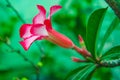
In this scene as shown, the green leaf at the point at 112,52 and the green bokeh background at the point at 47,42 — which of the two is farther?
the green bokeh background at the point at 47,42

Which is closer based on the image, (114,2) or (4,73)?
(114,2)

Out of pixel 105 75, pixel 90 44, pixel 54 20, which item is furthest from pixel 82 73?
pixel 54 20

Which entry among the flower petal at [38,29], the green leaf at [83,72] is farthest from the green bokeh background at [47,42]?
the flower petal at [38,29]

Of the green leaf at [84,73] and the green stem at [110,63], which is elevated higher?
the green leaf at [84,73]

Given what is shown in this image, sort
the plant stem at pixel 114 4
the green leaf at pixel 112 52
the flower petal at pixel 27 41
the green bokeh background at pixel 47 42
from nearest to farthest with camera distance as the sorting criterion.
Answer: the plant stem at pixel 114 4
the flower petal at pixel 27 41
the green leaf at pixel 112 52
the green bokeh background at pixel 47 42

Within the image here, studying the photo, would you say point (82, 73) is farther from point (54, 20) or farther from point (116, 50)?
point (54, 20)

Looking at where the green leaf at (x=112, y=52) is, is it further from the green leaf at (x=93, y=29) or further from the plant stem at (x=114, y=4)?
the plant stem at (x=114, y=4)

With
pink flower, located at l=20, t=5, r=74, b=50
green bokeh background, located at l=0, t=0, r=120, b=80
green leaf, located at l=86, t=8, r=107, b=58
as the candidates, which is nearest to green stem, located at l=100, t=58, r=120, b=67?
green leaf, located at l=86, t=8, r=107, b=58

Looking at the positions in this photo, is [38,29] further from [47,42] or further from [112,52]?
[47,42]
